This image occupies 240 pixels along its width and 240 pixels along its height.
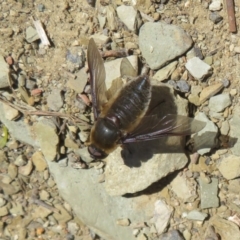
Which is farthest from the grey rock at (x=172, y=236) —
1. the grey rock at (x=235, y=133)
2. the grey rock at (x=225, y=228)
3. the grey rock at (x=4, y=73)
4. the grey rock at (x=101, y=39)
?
the grey rock at (x=4, y=73)

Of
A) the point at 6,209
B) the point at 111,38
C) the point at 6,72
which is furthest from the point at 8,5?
the point at 6,209

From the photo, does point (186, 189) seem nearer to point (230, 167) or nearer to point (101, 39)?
point (230, 167)

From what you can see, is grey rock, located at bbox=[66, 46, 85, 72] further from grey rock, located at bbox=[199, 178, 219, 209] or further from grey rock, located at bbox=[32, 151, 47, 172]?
grey rock, located at bbox=[199, 178, 219, 209]

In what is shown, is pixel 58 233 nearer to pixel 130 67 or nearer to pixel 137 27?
pixel 130 67

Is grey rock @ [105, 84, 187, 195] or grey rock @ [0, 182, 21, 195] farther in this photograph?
grey rock @ [0, 182, 21, 195]

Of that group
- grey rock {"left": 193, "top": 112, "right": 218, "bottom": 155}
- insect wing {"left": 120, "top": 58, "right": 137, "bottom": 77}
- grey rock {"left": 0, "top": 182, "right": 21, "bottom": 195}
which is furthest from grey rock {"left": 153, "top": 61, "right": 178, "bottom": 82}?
grey rock {"left": 0, "top": 182, "right": 21, "bottom": 195}

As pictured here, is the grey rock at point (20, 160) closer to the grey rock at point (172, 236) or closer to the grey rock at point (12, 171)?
the grey rock at point (12, 171)
